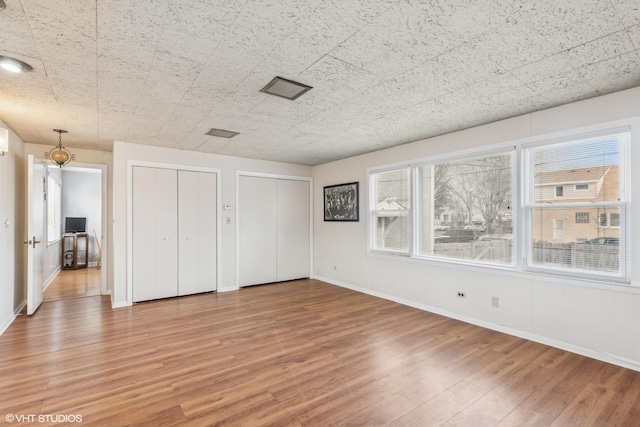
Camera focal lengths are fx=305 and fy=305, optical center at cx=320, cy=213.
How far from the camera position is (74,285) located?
599cm

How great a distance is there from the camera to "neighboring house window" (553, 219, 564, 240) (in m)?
3.15

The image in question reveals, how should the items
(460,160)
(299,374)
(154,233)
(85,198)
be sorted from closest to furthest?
(299,374) < (460,160) < (154,233) < (85,198)

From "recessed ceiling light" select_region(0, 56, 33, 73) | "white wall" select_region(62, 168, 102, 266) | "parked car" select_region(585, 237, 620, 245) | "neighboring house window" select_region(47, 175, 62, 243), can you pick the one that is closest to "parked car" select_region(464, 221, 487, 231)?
"parked car" select_region(585, 237, 620, 245)

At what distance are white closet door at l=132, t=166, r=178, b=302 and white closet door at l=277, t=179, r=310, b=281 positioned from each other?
201 centimetres

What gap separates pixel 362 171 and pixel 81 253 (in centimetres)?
776

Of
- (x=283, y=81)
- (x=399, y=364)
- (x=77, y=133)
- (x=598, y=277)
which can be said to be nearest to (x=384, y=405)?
(x=399, y=364)

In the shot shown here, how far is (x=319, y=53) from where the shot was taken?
2.15 m

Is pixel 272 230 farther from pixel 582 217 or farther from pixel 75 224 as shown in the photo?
pixel 75 224

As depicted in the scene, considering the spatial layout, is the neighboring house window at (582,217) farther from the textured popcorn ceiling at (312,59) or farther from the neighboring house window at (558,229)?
the textured popcorn ceiling at (312,59)

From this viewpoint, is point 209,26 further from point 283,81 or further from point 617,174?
point 617,174

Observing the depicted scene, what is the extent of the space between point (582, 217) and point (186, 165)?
5414 millimetres

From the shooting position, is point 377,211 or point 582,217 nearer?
point 582,217

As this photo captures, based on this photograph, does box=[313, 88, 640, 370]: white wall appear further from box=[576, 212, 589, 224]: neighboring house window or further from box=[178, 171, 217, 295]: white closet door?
box=[178, 171, 217, 295]: white closet door

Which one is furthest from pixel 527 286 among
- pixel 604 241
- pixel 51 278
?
pixel 51 278
